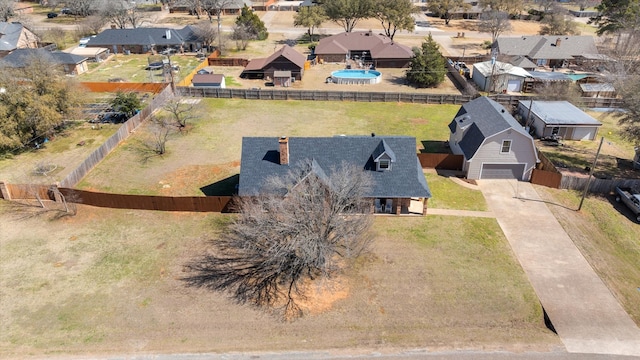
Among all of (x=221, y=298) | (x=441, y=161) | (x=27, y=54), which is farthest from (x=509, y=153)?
(x=27, y=54)

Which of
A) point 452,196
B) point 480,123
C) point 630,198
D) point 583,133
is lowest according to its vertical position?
point 452,196

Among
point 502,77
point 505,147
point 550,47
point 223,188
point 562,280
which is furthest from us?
point 550,47

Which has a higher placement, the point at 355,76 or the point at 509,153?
the point at 355,76

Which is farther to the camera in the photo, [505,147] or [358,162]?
[505,147]

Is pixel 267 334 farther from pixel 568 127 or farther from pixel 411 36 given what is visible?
pixel 411 36

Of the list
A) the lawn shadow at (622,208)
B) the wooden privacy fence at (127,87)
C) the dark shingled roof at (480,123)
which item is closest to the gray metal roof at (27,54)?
the wooden privacy fence at (127,87)

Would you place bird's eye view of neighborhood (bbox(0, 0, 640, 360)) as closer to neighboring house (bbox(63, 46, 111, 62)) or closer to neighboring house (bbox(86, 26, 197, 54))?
neighboring house (bbox(63, 46, 111, 62))

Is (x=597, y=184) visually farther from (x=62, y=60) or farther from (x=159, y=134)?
(x=62, y=60)

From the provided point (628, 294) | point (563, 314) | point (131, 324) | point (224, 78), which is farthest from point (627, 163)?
point (224, 78)

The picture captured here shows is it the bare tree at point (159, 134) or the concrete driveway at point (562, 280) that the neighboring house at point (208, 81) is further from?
the concrete driveway at point (562, 280)
